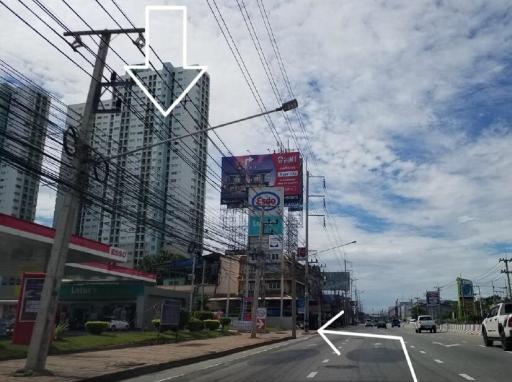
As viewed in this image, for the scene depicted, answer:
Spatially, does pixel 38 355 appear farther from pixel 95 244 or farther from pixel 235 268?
pixel 235 268

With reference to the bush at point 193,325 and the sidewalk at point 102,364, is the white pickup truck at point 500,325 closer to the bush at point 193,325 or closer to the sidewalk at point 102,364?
the sidewalk at point 102,364

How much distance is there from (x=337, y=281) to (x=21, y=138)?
10974 centimetres

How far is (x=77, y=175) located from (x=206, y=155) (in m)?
8.01

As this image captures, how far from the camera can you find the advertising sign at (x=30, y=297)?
70.9ft

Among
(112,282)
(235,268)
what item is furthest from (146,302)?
(235,268)

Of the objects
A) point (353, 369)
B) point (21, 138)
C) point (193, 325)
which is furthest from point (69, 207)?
point (193, 325)

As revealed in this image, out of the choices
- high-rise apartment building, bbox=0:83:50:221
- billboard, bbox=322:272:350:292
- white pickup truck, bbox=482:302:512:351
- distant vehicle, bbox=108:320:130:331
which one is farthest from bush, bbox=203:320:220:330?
billboard, bbox=322:272:350:292

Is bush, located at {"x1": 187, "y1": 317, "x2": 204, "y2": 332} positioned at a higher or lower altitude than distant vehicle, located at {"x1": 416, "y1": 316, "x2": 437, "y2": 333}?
lower

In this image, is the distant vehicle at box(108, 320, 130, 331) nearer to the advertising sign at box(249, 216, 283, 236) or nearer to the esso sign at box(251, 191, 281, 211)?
the advertising sign at box(249, 216, 283, 236)

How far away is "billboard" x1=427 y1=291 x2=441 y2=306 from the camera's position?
448 feet

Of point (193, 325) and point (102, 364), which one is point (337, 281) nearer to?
point (193, 325)

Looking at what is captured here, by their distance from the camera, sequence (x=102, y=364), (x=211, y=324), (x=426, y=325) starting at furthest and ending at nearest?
(x=426, y=325) < (x=211, y=324) < (x=102, y=364)

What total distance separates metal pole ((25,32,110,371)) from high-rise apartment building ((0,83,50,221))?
104cm

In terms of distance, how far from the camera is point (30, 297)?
858 inches
